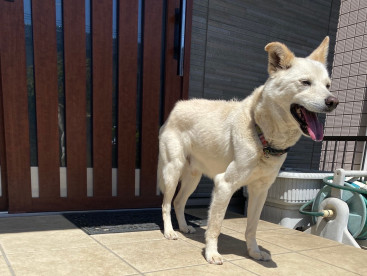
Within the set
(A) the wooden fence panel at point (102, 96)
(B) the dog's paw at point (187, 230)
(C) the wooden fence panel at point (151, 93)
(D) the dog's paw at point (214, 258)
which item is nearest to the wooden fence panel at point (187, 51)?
(C) the wooden fence panel at point (151, 93)

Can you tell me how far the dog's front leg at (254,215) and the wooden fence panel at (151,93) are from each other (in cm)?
157

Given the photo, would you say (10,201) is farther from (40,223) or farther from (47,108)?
(47,108)

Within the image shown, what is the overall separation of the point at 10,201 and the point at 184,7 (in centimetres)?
292

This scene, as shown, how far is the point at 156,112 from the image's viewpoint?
3.52m

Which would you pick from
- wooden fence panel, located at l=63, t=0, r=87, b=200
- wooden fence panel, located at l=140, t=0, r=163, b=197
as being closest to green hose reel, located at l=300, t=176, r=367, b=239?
wooden fence panel, located at l=140, t=0, r=163, b=197

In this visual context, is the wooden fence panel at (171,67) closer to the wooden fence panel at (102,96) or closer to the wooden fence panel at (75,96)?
the wooden fence panel at (102,96)

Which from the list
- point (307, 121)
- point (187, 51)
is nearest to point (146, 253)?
point (307, 121)

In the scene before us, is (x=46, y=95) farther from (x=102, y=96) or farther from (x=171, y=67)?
(x=171, y=67)

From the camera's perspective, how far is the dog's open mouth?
5.77ft

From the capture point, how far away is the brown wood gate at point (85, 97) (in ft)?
9.40

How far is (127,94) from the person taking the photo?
11.0 ft

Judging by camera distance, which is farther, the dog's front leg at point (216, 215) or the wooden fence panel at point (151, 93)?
the wooden fence panel at point (151, 93)

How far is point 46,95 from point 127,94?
2.85ft

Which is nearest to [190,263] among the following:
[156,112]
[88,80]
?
[156,112]
